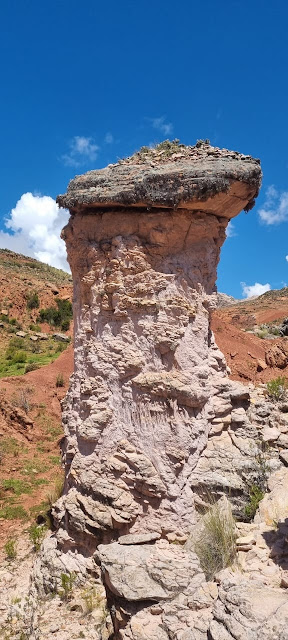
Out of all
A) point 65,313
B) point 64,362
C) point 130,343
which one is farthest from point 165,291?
point 65,313

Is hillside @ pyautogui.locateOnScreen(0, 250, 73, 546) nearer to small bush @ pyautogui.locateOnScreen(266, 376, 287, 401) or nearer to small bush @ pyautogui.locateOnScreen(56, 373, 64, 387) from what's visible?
small bush @ pyautogui.locateOnScreen(56, 373, 64, 387)

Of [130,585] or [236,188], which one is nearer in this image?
[130,585]

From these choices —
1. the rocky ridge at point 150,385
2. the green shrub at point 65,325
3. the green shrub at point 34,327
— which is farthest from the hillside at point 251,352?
the green shrub at point 34,327

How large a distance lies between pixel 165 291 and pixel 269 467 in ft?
8.50

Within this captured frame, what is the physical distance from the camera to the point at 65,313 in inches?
1193

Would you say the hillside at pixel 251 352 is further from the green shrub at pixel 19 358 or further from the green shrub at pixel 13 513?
the green shrub at pixel 19 358

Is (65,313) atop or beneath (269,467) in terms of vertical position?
atop

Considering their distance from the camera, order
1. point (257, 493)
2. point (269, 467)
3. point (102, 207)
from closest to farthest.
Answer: point (257, 493) < point (269, 467) < point (102, 207)

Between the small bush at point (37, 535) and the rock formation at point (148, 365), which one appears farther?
the small bush at point (37, 535)

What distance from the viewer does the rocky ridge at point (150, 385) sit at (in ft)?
17.0

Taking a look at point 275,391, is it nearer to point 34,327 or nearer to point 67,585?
point 67,585

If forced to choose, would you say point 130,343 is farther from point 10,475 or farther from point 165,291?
point 10,475

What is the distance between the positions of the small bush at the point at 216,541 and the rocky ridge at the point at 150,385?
5.6 inches

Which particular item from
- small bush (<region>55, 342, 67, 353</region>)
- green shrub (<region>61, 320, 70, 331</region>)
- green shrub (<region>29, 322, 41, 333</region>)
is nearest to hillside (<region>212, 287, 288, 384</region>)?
small bush (<region>55, 342, 67, 353</region>)
